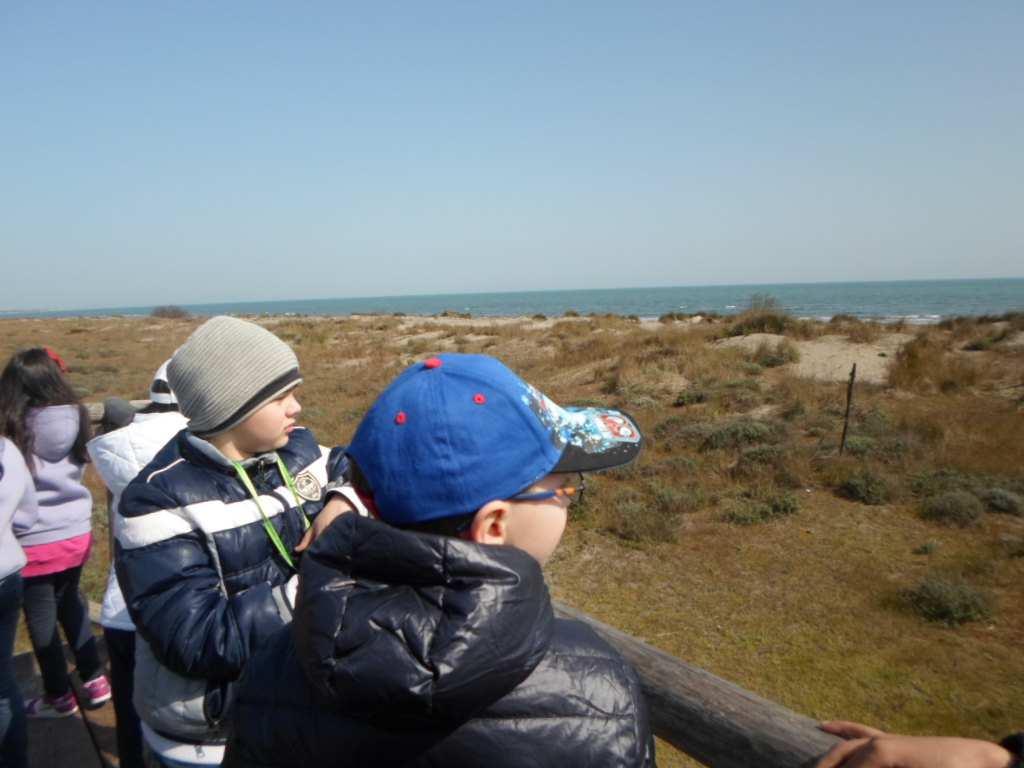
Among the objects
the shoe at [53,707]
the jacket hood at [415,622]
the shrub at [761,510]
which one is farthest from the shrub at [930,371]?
the jacket hood at [415,622]

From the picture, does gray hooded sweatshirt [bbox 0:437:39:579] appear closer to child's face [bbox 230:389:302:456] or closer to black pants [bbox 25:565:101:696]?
black pants [bbox 25:565:101:696]

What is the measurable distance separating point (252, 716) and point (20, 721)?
220cm

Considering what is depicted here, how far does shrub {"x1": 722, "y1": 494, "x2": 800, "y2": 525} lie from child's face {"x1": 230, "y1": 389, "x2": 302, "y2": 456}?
6.14m

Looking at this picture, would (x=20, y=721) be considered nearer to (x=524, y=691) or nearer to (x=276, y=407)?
(x=276, y=407)

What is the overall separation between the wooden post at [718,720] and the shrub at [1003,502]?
6.78 metres

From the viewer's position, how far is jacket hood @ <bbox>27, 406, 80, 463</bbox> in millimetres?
3070

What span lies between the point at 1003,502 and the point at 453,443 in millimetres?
8038

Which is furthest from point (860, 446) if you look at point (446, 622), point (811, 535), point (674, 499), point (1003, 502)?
point (446, 622)

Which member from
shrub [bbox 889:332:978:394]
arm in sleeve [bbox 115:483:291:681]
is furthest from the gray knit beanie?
shrub [bbox 889:332:978:394]

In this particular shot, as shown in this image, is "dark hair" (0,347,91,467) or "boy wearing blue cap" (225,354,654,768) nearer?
"boy wearing blue cap" (225,354,654,768)

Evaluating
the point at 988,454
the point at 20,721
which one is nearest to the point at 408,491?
the point at 20,721

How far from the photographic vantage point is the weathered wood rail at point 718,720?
5.26ft

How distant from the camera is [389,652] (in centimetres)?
89

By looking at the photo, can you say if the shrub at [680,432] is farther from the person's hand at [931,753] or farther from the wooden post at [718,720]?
the person's hand at [931,753]
